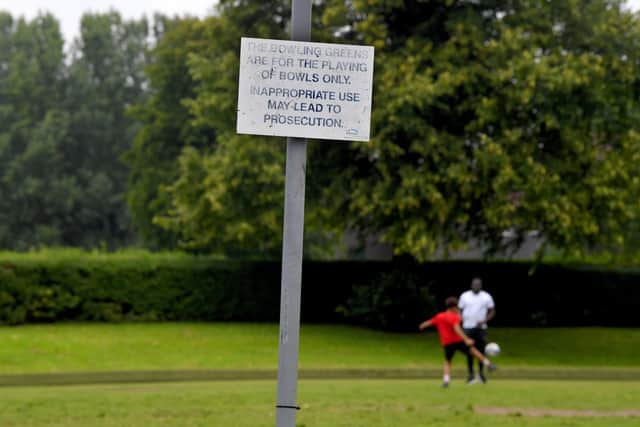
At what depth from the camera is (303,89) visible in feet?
21.2

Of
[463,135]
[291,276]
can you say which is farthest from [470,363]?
[291,276]

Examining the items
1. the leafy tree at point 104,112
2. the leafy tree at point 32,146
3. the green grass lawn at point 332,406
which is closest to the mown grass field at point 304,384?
the green grass lawn at point 332,406

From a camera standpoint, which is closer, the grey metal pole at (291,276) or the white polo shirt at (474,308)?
the grey metal pole at (291,276)

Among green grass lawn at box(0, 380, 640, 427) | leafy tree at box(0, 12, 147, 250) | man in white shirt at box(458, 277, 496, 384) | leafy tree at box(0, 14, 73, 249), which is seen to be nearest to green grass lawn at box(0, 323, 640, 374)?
man in white shirt at box(458, 277, 496, 384)

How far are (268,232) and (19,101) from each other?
4925cm

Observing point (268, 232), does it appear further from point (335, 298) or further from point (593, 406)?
point (593, 406)

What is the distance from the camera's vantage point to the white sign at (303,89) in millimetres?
6438

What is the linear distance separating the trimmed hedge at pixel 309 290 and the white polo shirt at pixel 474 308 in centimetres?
1036

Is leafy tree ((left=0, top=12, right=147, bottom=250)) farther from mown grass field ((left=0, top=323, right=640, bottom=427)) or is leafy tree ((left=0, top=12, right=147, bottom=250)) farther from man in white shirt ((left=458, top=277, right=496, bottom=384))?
man in white shirt ((left=458, top=277, right=496, bottom=384))

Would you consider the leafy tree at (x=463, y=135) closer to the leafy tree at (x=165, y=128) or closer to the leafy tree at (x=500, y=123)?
the leafy tree at (x=500, y=123)

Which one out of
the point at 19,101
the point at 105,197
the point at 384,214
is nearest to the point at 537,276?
the point at 384,214

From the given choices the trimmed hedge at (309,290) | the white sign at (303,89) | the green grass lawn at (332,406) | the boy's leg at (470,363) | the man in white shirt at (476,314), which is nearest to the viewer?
the white sign at (303,89)

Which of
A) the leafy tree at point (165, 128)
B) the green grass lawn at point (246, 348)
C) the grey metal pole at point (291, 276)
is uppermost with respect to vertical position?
the leafy tree at point (165, 128)

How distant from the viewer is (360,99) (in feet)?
21.3
